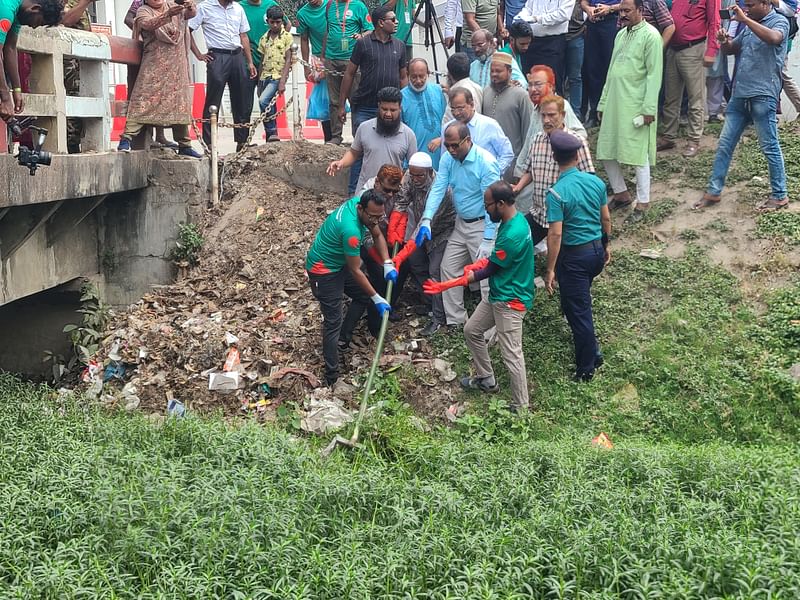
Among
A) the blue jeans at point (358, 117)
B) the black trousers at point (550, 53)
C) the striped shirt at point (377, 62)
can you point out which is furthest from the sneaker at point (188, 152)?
Result: the black trousers at point (550, 53)

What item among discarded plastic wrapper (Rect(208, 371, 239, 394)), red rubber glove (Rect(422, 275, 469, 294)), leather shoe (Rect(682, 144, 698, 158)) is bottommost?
discarded plastic wrapper (Rect(208, 371, 239, 394))

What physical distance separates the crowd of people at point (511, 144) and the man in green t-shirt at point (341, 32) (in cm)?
2

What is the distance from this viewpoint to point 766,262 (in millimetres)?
8422

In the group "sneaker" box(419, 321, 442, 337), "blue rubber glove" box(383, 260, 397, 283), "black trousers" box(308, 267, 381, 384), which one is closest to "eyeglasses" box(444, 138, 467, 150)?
"blue rubber glove" box(383, 260, 397, 283)

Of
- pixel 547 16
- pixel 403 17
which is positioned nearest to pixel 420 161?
pixel 547 16

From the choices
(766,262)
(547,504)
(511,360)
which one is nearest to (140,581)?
(547,504)

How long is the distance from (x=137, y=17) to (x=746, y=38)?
19.9 ft

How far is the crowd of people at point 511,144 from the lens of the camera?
24.4ft

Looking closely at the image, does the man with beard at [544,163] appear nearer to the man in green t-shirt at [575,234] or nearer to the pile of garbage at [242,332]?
the man in green t-shirt at [575,234]

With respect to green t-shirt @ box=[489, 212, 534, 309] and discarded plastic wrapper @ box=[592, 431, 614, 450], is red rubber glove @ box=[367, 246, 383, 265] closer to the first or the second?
green t-shirt @ box=[489, 212, 534, 309]

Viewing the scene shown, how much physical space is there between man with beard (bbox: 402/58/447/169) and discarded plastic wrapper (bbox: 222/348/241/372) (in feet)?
8.85

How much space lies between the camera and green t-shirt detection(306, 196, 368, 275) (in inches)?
294

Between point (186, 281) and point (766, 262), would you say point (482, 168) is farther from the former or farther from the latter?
point (186, 281)

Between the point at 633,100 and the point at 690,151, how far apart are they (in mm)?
1389
